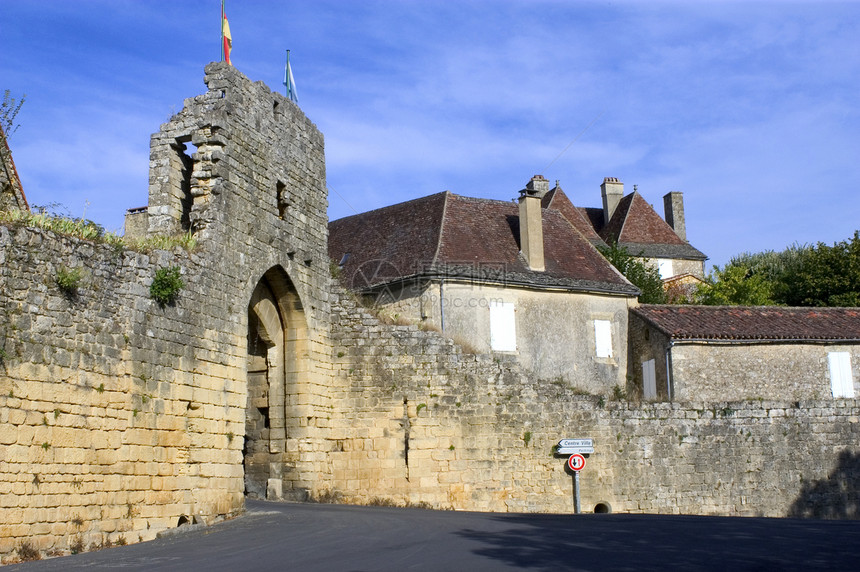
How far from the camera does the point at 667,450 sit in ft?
56.8

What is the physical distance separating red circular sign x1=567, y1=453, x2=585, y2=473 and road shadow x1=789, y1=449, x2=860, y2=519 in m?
4.59

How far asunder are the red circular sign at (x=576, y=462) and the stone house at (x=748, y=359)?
6388mm

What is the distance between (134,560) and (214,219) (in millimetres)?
5317

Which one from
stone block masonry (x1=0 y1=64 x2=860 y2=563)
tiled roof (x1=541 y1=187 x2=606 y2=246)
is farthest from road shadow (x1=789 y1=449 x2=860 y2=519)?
tiled roof (x1=541 y1=187 x2=606 y2=246)

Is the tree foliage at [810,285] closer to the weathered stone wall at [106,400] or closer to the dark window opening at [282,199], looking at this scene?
the dark window opening at [282,199]

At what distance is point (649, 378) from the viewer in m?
23.4

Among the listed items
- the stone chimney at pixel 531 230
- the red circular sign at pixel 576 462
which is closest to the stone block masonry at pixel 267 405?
the red circular sign at pixel 576 462

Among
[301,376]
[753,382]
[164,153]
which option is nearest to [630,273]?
[753,382]

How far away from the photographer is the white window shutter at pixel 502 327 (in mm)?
22922

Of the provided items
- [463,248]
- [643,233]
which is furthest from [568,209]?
[463,248]

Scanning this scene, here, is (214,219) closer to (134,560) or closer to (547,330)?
(134,560)

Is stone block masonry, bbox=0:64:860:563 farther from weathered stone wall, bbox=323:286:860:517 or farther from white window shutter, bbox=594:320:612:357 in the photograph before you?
white window shutter, bbox=594:320:612:357

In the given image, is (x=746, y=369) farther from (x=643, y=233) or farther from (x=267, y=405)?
(x=643, y=233)

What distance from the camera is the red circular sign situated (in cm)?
1636
